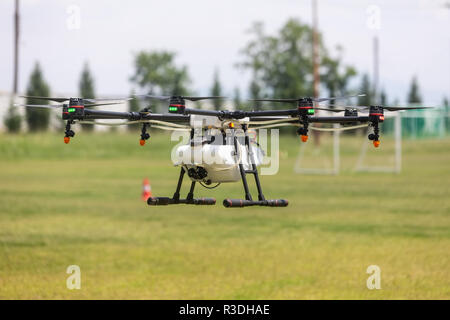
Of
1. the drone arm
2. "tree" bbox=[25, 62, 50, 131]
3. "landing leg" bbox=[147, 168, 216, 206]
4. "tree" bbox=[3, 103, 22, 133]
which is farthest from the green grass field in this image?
the drone arm

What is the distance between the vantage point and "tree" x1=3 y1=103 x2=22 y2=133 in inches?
6211

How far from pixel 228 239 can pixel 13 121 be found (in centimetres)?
7951

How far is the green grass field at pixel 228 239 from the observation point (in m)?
71.6

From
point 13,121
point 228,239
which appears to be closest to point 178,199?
point 228,239

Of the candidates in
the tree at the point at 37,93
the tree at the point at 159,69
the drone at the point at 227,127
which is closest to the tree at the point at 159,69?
the tree at the point at 159,69

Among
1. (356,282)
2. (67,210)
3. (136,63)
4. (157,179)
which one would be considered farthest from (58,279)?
(157,179)

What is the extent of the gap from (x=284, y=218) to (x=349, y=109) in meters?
96.8

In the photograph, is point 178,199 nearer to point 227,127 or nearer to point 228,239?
point 227,127

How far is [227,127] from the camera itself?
36.6 ft

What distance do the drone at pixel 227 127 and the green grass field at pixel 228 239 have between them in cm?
4001

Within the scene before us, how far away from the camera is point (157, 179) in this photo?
427 feet

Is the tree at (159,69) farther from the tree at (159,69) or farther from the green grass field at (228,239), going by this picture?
the green grass field at (228,239)

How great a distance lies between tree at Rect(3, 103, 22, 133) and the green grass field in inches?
539

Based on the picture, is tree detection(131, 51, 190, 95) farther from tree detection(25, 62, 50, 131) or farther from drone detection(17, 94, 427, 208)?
tree detection(25, 62, 50, 131)
